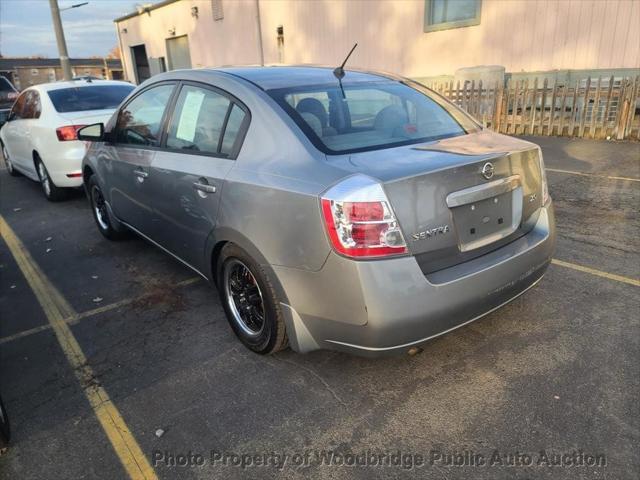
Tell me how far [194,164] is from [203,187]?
230mm

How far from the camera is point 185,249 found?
355cm

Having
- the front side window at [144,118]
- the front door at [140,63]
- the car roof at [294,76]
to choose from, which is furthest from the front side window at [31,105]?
the front door at [140,63]

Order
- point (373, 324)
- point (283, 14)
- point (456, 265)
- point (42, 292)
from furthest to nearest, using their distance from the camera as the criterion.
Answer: point (283, 14), point (42, 292), point (456, 265), point (373, 324)

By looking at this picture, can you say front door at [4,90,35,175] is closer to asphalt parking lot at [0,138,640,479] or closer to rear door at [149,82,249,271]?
asphalt parking lot at [0,138,640,479]

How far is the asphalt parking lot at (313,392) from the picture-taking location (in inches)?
88.6

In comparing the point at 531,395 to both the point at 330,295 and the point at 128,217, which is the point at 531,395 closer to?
the point at 330,295

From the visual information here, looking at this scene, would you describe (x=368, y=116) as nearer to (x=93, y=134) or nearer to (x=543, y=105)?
(x=93, y=134)

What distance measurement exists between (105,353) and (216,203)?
126 centimetres

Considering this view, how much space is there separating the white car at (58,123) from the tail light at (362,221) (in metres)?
5.29

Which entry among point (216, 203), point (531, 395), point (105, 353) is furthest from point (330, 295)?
point (105, 353)

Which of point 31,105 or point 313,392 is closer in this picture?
point 313,392

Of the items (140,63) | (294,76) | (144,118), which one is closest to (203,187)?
(294,76)

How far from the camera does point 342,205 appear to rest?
222 centimetres

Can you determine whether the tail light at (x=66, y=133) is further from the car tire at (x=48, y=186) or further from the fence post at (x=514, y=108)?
the fence post at (x=514, y=108)
